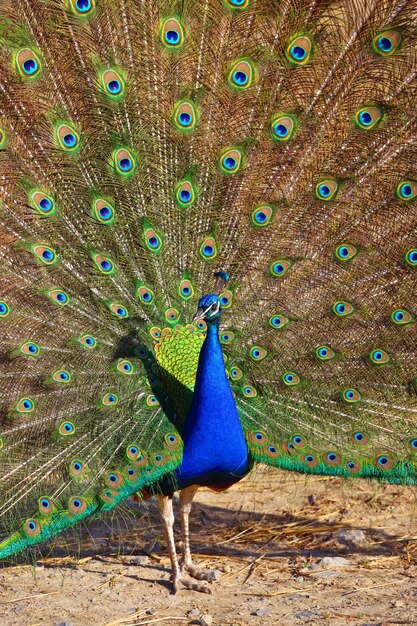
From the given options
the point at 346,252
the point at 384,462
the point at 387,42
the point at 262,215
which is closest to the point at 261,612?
the point at 384,462

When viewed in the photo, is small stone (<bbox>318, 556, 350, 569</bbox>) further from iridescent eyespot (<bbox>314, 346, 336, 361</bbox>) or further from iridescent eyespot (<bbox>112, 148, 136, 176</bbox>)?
iridescent eyespot (<bbox>112, 148, 136, 176</bbox>)

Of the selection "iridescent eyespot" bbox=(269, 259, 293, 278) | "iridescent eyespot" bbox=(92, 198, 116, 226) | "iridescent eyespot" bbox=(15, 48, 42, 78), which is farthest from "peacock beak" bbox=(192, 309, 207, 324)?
"iridescent eyespot" bbox=(15, 48, 42, 78)

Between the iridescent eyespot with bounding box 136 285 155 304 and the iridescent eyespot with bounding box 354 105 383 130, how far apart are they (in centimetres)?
125

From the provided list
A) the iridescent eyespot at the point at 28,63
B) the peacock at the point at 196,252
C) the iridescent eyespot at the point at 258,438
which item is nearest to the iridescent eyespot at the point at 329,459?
the peacock at the point at 196,252

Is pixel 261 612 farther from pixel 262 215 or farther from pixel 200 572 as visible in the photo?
pixel 262 215

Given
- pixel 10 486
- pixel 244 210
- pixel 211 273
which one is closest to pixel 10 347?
pixel 10 486

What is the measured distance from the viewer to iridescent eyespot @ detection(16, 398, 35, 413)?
4.31 meters

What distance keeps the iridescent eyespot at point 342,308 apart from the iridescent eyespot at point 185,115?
1101mm

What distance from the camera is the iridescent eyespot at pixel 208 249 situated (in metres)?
4.36

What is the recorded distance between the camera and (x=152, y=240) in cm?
433

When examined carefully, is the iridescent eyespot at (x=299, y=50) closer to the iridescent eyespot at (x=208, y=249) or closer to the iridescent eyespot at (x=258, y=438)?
the iridescent eyespot at (x=208, y=249)

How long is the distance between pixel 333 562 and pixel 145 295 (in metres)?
1.69

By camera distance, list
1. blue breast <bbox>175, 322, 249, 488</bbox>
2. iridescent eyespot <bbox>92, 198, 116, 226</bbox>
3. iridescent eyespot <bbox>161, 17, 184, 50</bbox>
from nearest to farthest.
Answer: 1. iridescent eyespot <bbox>161, 17, 184, 50</bbox>
2. blue breast <bbox>175, 322, 249, 488</bbox>
3. iridescent eyespot <bbox>92, 198, 116, 226</bbox>

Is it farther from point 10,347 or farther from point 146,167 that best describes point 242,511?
point 146,167
